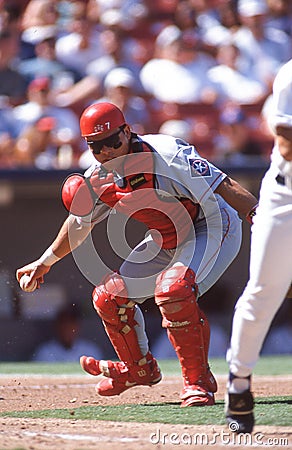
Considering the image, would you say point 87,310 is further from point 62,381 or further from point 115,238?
point 62,381

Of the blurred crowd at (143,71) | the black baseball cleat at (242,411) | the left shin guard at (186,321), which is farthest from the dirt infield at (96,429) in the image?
the blurred crowd at (143,71)

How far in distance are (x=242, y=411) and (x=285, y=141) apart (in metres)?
1.04

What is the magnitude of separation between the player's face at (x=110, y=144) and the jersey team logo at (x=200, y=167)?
0.34 meters

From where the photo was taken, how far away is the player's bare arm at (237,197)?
13.4 ft

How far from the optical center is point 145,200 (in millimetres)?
4340

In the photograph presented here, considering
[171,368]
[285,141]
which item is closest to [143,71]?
[171,368]

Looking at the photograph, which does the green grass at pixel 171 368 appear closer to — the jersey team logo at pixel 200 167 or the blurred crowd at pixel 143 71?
the blurred crowd at pixel 143 71

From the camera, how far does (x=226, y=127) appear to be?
9.22 metres

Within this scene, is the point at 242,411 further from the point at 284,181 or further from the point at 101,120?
the point at 101,120

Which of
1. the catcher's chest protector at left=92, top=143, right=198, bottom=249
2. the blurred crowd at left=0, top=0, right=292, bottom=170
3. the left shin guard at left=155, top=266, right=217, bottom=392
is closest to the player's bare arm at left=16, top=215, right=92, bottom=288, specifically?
the catcher's chest protector at left=92, top=143, right=198, bottom=249

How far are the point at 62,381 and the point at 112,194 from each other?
2.10 metres

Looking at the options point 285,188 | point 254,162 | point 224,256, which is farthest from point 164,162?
point 254,162

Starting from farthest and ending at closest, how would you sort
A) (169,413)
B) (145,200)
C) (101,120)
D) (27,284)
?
1. (27,284)
2. (145,200)
3. (101,120)
4. (169,413)

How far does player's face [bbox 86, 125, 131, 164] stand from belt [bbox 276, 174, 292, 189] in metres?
1.25
